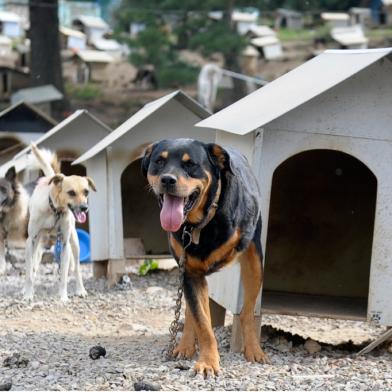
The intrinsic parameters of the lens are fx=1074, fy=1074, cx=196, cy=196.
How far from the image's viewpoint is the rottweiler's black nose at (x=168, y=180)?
20.4 feet

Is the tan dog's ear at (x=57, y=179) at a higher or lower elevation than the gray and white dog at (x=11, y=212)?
higher

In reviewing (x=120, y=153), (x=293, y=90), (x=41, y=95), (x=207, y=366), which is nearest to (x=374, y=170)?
(x=293, y=90)

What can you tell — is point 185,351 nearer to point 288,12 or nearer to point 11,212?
point 11,212

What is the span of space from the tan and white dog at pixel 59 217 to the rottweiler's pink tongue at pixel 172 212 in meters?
3.75

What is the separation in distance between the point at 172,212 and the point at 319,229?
134 inches

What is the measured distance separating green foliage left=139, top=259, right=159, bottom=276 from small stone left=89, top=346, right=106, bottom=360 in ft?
14.9

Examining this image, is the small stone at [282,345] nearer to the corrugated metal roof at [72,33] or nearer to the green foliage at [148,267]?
the green foliage at [148,267]

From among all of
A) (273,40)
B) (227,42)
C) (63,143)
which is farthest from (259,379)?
(273,40)

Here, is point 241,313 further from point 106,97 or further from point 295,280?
point 106,97

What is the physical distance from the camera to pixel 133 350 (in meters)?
7.59

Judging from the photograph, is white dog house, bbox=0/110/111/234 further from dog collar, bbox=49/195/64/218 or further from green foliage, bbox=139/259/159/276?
dog collar, bbox=49/195/64/218

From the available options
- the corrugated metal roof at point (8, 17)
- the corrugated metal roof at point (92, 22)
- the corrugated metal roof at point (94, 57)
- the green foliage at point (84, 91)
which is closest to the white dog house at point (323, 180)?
the green foliage at point (84, 91)

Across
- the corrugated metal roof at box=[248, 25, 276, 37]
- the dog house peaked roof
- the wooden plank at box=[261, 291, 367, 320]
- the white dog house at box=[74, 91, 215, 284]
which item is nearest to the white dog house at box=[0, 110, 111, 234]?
the dog house peaked roof

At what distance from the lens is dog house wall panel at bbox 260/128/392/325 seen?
7.41 meters
